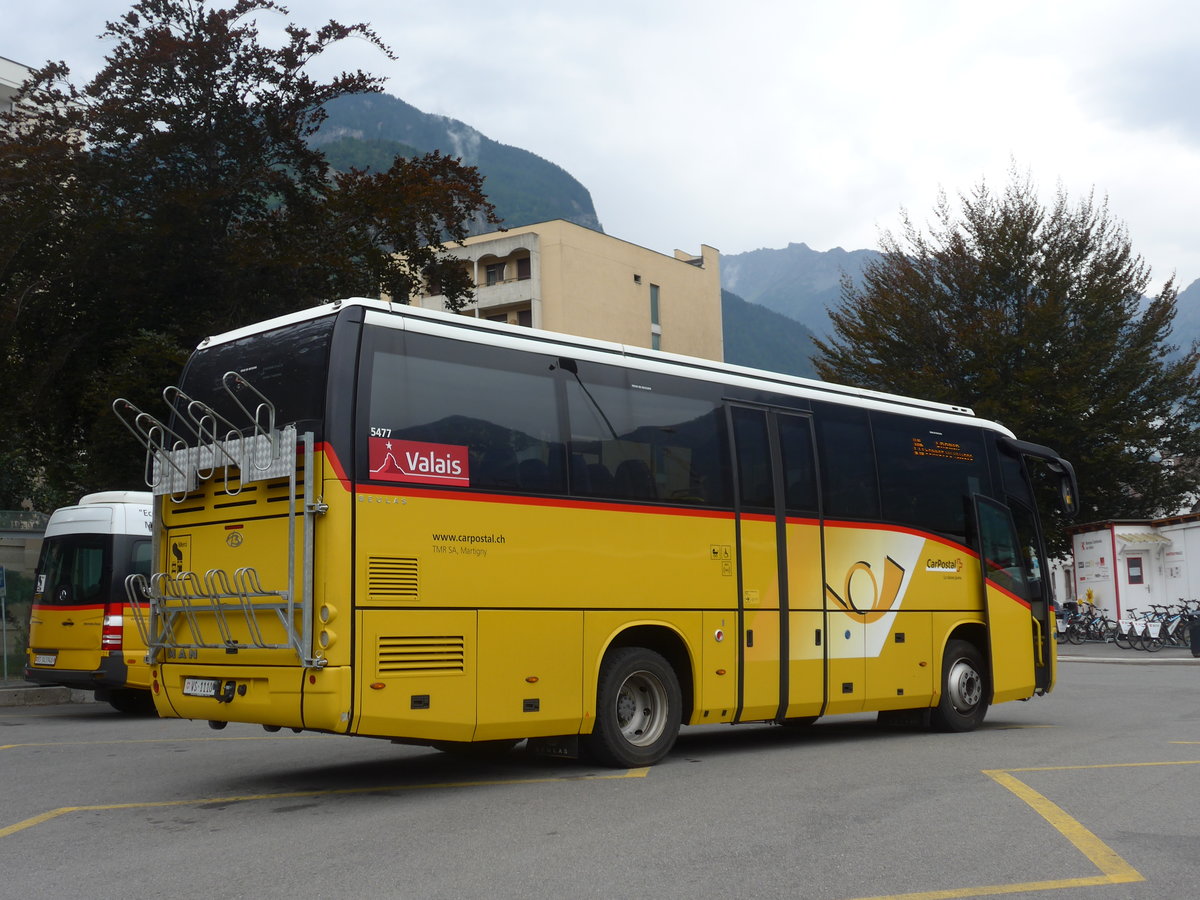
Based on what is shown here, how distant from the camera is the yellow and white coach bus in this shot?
8867 millimetres

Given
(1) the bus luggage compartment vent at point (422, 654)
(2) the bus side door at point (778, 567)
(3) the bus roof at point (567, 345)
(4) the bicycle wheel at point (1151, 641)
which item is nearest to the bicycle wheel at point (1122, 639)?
(4) the bicycle wheel at point (1151, 641)

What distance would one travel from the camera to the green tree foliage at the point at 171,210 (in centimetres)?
2142

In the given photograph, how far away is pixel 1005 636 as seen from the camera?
575 inches

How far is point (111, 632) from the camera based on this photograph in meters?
16.9

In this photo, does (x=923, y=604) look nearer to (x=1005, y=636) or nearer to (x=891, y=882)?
(x=1005, y=636)

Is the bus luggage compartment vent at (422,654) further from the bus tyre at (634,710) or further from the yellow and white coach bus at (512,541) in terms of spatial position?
the bus tyre at (634,710)

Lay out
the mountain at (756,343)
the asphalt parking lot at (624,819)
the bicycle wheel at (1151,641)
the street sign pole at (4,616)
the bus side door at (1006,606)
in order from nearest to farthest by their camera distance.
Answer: the asphalt parking lot at (624,819)
the bus side door at (1006,606)
the street sign pole at (4,616)
the bicycle wheel at (1151,641)
the mountain at (756,343)

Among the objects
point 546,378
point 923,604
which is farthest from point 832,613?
point 546,378

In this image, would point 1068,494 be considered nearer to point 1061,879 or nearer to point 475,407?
point 475,407

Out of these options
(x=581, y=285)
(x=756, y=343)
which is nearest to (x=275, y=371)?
(x=581, y=285)

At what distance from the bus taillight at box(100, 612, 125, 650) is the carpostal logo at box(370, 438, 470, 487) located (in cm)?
939

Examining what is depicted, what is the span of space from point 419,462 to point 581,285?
63375 mm

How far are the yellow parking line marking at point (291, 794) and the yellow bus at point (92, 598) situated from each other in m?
7.99

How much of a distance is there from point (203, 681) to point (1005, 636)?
895 cm
